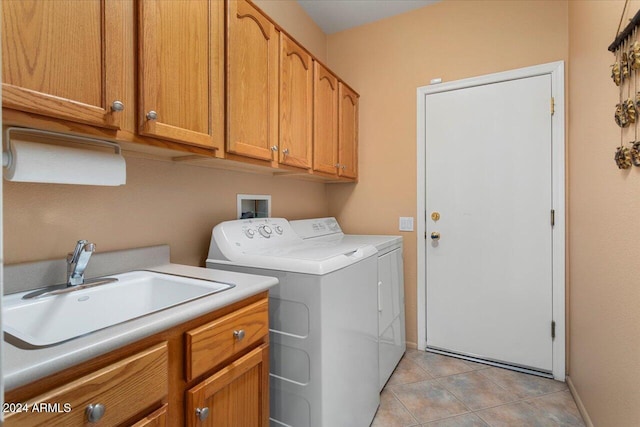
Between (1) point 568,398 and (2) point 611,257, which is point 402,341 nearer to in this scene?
(1) point 568,398

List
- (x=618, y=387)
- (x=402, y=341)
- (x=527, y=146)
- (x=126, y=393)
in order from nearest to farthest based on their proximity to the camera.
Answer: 1. (x=126, y=393)
2. (x=618, y=387)
3. (x=527, y=146)
4. (x=402, y=341)

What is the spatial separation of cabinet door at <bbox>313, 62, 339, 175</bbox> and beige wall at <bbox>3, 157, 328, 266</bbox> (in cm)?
43

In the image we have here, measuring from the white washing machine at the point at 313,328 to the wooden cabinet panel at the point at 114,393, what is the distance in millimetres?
582

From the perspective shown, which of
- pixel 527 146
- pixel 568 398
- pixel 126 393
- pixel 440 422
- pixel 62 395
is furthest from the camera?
pixel 527 146

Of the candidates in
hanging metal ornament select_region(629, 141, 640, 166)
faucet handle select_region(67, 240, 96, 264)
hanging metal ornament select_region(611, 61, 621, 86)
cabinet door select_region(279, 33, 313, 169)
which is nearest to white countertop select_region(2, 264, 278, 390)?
faucet handle select_region(67, 240, 96, 264)

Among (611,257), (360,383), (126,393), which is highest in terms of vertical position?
(611,257)

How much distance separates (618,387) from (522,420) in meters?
0.61

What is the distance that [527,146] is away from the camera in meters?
2.12

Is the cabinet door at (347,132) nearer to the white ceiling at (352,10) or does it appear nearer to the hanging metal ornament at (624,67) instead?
the white ceiling at (352,10)

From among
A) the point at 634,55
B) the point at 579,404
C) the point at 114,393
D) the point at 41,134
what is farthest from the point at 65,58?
the point at 579,404

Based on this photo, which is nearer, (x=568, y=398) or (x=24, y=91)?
(x=24, y=91)

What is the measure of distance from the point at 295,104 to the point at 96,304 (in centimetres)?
137

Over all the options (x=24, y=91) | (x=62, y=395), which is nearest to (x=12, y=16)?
(x=24, y=91)

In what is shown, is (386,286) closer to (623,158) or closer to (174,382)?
(623,158)
